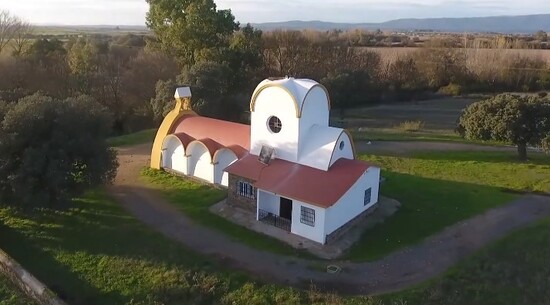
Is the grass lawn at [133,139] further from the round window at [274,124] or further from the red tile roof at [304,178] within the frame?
the round window at [274,124]

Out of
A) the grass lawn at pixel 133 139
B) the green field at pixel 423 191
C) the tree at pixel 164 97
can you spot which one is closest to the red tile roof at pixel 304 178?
the green field at pixel 423 191

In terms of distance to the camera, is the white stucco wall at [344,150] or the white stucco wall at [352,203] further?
the white stucco wall at [344,150]

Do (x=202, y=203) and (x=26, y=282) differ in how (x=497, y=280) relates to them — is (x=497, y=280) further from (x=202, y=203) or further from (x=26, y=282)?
(x=26, y=282)

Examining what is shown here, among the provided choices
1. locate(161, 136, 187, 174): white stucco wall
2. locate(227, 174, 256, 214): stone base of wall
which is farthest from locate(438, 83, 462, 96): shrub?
locate(227, 174, 256, 214): stone base of wall

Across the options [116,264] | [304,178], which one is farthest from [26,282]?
[304,178]

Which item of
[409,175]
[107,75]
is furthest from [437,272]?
[107,75]

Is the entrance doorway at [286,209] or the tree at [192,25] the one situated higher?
the tree at [192,25]

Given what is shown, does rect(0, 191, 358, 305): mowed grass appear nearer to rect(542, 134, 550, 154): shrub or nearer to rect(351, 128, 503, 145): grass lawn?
rect(542, 134, 550, 154): shrub

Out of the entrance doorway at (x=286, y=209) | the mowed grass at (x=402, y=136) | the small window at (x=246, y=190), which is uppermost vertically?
Answer: the mowed grass at (x=402, y=136)
